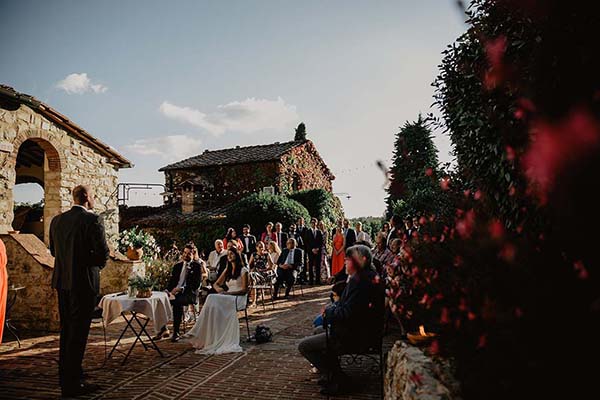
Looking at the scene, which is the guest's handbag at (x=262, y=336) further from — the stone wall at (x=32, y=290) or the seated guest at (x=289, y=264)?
the seated guest at (x=289, y=264)

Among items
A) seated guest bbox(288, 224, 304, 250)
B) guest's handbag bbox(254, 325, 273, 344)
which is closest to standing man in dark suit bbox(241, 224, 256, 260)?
seated guest bbox(288, 224, 304, 250)

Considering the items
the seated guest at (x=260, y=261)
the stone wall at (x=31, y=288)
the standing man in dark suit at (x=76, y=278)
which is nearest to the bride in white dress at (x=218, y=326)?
the standing man in dark suit at (x=76, y=278)

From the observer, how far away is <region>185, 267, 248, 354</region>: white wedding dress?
19.4 ft

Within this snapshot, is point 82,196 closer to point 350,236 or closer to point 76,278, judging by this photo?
point 76,278

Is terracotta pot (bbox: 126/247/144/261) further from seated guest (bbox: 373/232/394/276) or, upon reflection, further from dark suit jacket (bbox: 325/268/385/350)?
dark suit jacket (bbox: 325/268/385/350)

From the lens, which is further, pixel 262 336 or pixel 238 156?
pixel 238 156

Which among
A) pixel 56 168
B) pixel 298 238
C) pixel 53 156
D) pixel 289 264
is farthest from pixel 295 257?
pixel 53 156

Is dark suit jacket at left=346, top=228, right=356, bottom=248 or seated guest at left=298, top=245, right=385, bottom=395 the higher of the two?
dark suit jacket at left=346, top=228, right=356, bottom=248

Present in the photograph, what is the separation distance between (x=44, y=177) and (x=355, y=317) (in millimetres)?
8127

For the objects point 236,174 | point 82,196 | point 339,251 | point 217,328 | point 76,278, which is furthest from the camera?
point 236,174

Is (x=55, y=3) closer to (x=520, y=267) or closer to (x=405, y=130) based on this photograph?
(x=520, y=267)

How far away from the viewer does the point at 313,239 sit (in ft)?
41.7

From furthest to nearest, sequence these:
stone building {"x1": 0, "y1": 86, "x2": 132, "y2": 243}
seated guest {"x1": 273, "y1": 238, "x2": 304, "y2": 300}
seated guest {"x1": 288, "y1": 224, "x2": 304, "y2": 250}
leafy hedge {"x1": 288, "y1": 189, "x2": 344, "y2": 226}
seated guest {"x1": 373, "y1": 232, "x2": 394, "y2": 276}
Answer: leafy hedge {"x1": 288, "y1": 189, "x2": 344, "y2": 226}, seated guest {"x1": 288, "y1": 224, "x2": 304, "y2": 250}, seated guest {"x1": 273, "y1": 238, "x2": 304, "y2": 300}, stone building {"x1": 0, "y1": 86, "x2": 132, "y2": 243}, seated guest {"x1": 373, "y1": 232, "x2": 394, "y2": 276}

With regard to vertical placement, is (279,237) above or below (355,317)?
above
